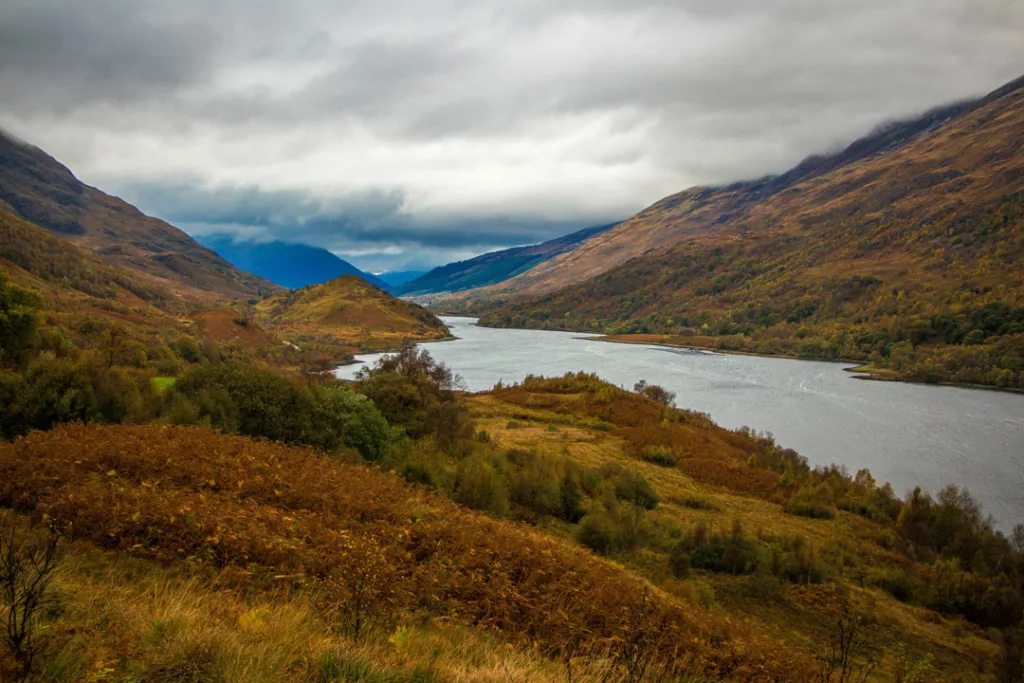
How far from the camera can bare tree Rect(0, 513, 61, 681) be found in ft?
11.9

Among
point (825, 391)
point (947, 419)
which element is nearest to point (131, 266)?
point (825, 391)

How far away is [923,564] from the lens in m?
21.1

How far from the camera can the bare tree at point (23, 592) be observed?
11.9 feet

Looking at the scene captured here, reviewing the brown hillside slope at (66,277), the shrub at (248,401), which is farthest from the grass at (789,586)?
the brown hillside slope at (66,277)

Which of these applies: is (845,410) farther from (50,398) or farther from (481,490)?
→ (50,398)

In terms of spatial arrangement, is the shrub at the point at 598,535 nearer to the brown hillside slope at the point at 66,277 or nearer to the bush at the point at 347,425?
the bush at the point at 347,425

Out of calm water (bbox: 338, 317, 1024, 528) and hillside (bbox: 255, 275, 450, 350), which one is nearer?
calm water (bbox: 338, 317, 1024, 528)

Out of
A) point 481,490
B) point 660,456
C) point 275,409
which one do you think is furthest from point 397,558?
point 660,456

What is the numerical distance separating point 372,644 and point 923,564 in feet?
76.9

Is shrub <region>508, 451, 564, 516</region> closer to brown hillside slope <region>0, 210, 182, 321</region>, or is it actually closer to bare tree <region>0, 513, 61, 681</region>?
bare tree <region>0, 513, 61, 681</region>

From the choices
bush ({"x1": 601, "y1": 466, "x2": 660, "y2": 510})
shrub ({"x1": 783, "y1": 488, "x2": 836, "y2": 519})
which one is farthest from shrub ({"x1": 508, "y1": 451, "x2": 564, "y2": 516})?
shrub ({"x1": 783, "y1": 488, "x2": 836, "y2": 519})

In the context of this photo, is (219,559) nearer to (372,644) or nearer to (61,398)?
(372,644)

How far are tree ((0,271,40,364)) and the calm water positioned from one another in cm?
4356

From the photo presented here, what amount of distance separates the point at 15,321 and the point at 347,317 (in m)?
125
